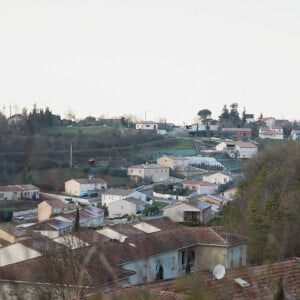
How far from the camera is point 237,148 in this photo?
39688 mm

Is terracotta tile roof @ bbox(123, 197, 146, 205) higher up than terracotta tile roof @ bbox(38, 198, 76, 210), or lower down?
lower down

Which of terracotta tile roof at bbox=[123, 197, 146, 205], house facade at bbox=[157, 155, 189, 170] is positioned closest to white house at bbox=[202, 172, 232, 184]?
house facade at bbox=[157, 155, 189, 170]

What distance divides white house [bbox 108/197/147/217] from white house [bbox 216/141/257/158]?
673 inches

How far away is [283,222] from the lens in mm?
10195

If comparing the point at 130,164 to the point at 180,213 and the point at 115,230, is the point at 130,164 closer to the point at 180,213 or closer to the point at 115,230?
the point at 180,213

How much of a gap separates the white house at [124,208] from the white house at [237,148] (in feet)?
56.1

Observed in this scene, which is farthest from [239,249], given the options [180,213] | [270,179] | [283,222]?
[180,213]

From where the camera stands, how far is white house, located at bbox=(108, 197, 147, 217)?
22.7 meters

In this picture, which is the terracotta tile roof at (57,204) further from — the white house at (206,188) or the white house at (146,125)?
the white house at (146,125)

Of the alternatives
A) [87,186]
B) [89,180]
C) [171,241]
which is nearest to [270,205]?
[171,241]

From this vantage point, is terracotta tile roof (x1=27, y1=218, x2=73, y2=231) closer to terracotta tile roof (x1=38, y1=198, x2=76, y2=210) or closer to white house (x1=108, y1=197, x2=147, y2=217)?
terracotta tile roof (x1=38, y1=198, x2=76, y2=210)

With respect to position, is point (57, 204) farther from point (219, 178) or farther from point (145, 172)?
point (219, 178)

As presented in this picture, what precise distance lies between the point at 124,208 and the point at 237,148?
1848 cm

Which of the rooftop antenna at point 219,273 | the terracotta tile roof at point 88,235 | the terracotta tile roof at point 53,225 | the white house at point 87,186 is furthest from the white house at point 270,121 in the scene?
the rooftop antenna at point 219,273
